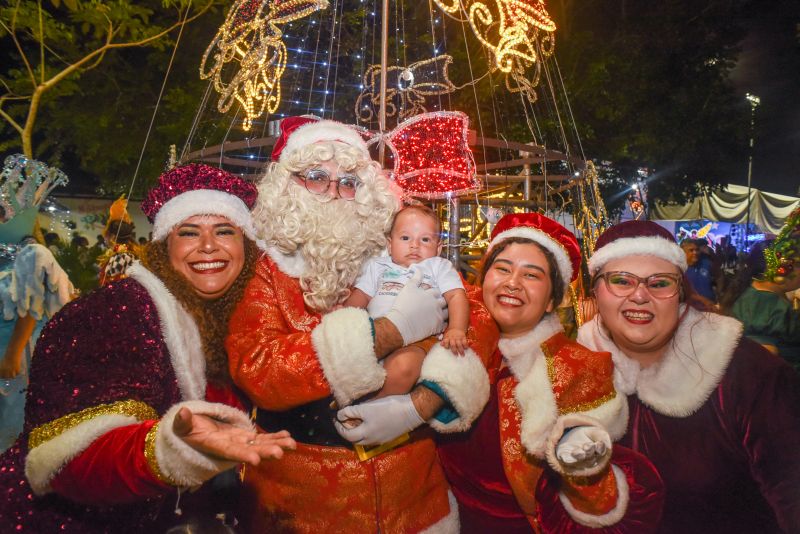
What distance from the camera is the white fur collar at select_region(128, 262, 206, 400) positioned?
1.96m

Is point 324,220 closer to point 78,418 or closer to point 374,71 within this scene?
point 78,418

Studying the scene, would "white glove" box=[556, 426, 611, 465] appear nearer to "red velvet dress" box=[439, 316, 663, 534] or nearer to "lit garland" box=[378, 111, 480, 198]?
"red velvet dress" box=[439, 316, 663, 534]

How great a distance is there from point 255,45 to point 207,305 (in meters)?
3.78

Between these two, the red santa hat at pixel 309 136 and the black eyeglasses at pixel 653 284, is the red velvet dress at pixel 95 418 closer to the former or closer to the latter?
the red santa hat at pixel 309 136

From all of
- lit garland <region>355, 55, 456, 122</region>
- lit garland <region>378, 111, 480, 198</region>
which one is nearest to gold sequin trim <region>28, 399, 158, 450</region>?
lit garland <region>378, 111, 480, 198</region>

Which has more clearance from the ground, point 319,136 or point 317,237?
point 319,136

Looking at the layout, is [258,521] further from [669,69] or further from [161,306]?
[669,69]

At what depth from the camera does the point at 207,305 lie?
2.31 meters

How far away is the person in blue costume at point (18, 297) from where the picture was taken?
4660 mm

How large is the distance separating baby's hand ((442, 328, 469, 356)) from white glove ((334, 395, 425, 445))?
300 millimetres

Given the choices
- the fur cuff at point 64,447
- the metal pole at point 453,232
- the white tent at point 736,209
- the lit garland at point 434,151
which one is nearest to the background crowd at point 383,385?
the fur cuff at point 64,447

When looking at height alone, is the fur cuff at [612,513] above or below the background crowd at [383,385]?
below

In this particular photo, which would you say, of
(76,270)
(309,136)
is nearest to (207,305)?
(309,136)

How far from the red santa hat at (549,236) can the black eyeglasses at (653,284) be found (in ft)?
0.95
